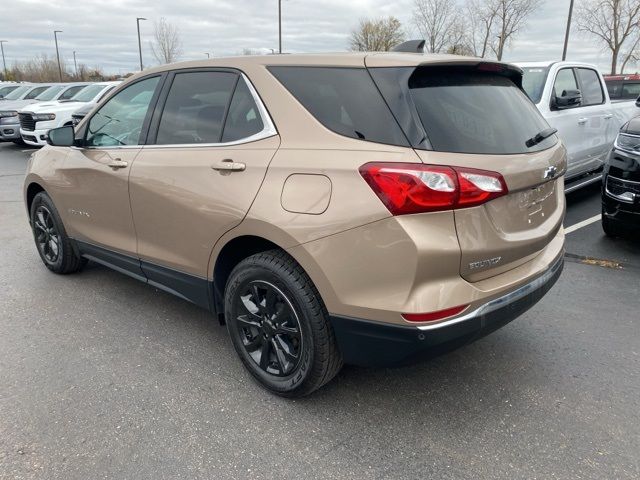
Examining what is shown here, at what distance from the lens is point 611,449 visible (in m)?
2.29

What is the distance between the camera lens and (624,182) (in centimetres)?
457

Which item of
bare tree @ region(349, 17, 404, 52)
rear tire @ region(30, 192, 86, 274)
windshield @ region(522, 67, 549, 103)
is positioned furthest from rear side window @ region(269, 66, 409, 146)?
bare tree @ region(349, 17, 404, 52)

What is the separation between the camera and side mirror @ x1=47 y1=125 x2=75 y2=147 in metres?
3.95

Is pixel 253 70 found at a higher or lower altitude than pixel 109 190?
higher

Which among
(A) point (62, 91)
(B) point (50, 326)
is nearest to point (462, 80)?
(B) point (50, 326)

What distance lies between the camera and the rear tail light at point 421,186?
209cm

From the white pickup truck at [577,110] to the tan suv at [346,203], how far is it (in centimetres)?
357

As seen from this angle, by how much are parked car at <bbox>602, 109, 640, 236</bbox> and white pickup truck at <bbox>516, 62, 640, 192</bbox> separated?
1.24 meters

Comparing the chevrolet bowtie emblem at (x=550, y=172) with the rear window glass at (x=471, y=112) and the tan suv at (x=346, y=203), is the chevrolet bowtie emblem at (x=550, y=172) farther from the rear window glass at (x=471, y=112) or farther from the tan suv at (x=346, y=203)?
the rear window glass at (x=471, y=112)

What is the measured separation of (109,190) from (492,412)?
2794 mm

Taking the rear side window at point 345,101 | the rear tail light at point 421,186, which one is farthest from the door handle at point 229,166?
the rear tail light at point 421,186

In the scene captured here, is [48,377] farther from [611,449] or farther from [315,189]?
[611,449]

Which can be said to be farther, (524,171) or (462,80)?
(462,80)

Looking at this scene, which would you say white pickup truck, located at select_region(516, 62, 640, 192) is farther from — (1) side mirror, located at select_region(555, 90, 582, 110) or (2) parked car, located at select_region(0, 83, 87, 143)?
(2) parked car, located at select_region(0, 83, 87, 143)
